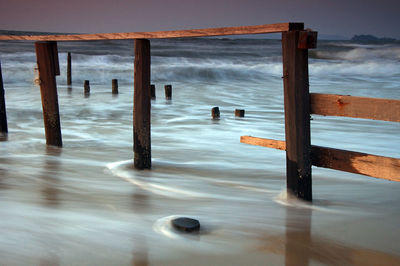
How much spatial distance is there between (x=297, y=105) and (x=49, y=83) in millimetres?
4429

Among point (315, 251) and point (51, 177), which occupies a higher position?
point (51, 177)

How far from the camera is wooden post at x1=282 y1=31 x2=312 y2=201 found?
4293 millimetres

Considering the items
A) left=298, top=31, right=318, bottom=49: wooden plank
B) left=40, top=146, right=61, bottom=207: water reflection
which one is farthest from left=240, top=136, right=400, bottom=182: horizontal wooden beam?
left=40, top=146, right=61, bottom=207: water reflection

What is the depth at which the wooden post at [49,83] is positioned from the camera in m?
7.29

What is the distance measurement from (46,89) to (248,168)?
3300mm

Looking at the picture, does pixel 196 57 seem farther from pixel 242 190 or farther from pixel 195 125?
pixel 242 190

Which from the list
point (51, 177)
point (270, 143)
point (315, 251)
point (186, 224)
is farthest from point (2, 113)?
point (315, 251)

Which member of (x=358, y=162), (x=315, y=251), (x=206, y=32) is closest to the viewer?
(x=315, y=251)

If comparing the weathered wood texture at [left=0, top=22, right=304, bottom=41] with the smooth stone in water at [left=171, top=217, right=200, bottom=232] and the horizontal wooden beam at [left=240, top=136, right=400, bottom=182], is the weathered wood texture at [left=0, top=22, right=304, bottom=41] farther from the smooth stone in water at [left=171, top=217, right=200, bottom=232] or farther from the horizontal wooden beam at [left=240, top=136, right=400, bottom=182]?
the smooth stone in water at [left=171, top=217, right=200, bottom=232]

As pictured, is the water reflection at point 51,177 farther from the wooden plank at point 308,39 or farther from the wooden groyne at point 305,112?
the wooden plank at point 308,39

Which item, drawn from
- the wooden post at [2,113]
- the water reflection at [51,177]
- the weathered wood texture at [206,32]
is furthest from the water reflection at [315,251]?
the wooden post at [2,113]

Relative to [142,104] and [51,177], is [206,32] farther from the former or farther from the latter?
[51,177]

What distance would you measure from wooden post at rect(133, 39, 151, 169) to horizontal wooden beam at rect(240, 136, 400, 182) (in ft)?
7.48

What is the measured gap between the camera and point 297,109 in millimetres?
4379
